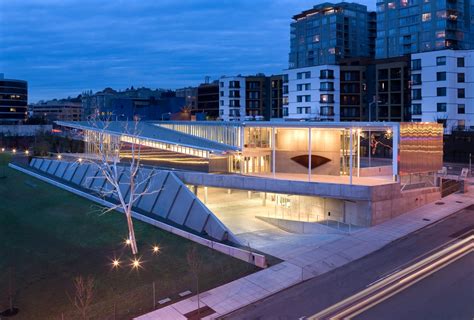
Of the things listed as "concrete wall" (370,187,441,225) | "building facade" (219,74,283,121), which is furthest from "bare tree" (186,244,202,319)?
"building facade" (219,74,283,121)

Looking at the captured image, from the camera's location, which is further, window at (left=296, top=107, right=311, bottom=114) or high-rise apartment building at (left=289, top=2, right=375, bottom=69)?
high-rise apartment building at (left=289, top=2, right=375, bottom=69)

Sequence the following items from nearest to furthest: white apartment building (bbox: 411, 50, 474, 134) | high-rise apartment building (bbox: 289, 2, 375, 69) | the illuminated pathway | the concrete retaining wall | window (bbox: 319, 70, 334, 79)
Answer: the illuminated pathway < the concrete retaining wall < white apartment building (bbox: 411, 50, 474, 134) < window (bbox: 319, 70, 334, 79) < high-rise apartment building (bbox: 289, 2, 375, 69)

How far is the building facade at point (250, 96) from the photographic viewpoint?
111 m

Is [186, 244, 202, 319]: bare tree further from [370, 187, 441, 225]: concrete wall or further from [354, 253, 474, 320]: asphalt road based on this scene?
[370, 187, 441, 225]: concrete wall

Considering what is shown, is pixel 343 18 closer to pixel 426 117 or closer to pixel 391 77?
pixel 391 77

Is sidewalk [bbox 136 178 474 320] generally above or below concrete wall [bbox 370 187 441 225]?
below

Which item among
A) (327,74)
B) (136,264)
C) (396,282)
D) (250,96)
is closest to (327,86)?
(327,74)

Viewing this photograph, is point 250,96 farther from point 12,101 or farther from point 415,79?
point 12,101

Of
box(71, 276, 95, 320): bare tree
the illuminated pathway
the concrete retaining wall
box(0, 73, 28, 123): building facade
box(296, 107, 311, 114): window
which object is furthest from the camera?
box(0, 73, 28, 123): building facade

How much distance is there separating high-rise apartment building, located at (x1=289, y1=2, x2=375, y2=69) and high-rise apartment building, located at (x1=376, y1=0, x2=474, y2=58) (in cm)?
Result: 1392

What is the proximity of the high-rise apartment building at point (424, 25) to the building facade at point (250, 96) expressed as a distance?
26.2 m

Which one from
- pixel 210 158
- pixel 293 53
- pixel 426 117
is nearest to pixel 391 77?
pixel 426 117

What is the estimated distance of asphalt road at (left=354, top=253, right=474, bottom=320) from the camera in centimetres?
1833

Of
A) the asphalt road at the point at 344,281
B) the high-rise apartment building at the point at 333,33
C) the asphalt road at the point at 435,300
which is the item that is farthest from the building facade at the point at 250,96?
the asphalt road at the point at 435,300
